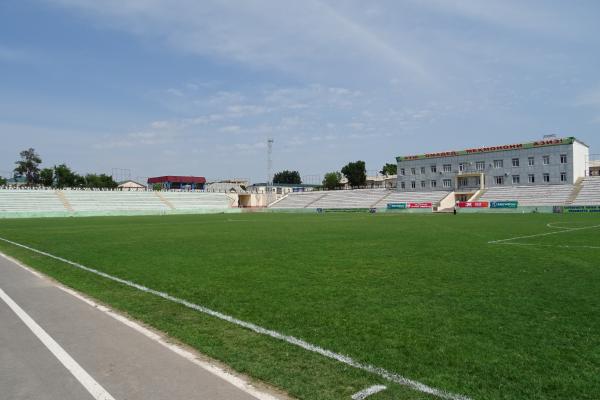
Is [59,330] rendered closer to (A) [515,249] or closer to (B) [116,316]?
(B) [116,316]

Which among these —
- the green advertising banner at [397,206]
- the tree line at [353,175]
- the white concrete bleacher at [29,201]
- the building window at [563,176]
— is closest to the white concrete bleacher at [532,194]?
the building window at [563,176]

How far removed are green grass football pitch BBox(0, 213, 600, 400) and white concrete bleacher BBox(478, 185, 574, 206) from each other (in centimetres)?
5115

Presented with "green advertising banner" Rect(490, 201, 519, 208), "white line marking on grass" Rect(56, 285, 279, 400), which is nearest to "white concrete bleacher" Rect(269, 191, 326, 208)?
"green advertising banner" Rect(490, 201, 519, 208)

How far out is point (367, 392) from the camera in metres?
4.25

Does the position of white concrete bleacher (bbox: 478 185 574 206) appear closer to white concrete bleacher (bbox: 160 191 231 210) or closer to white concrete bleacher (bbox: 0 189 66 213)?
white concrete bleacher (bbox: 160 191 231 210)

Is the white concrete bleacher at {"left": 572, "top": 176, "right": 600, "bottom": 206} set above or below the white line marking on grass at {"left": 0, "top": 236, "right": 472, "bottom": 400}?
above

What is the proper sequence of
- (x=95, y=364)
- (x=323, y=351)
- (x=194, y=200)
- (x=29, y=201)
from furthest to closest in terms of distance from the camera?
(x=194, y=200), (x=29, y=201), (x=323, y=351), (x=95, y=364)

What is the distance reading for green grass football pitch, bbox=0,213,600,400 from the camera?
4594 mm

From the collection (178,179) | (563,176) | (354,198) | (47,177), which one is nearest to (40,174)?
(47,177)

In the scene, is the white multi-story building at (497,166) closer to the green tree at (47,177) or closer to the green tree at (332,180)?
the green tree at (332,180)

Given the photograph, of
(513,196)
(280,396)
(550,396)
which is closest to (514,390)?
(550,396)

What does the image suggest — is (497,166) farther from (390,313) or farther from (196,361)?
(196,361)

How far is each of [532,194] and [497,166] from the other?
10.3 m

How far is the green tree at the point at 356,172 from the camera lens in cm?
12444
